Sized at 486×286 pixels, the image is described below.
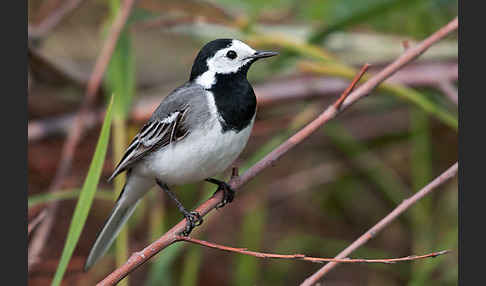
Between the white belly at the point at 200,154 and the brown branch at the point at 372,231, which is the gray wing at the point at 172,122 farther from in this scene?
the brown branch at the point at 372,231

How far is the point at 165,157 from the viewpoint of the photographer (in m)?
2.10

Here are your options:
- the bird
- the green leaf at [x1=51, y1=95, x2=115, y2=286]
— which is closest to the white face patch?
the bird

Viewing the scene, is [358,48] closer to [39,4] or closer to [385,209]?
[385,209]

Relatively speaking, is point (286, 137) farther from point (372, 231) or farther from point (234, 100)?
point (372, 231)

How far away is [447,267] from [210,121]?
1824 mm

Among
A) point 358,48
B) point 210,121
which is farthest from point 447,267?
point 210,121

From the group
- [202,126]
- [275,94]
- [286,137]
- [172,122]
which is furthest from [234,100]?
[275,94]

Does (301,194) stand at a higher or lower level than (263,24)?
lower

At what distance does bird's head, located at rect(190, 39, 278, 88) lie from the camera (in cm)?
197

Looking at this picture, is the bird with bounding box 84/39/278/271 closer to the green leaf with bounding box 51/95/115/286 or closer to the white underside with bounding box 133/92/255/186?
the white underside with bounding box 133/92/255/186

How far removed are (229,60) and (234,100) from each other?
13 centimetres

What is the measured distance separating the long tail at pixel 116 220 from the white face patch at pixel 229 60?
0.53 metres

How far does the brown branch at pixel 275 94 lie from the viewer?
3.23 metres

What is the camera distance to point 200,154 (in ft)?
6.45
